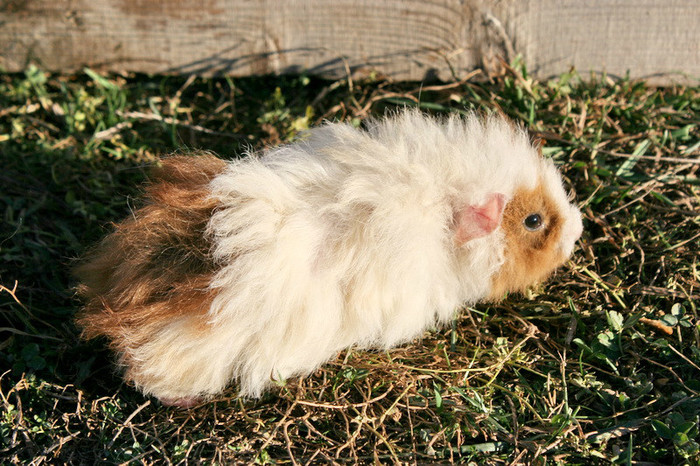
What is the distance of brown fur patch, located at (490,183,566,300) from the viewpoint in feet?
7.98

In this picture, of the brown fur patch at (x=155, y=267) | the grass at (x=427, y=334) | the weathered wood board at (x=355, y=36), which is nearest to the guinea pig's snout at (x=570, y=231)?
the grass at (x=427, y=334)

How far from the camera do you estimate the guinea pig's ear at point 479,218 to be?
228 centimetres

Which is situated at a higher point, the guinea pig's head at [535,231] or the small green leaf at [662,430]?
the guinea pig's head at [535,231]

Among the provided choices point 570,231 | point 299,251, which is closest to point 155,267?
point 299,251

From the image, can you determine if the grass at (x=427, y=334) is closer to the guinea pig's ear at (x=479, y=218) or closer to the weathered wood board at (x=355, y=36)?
the weathered wood board at (x=355, y=36)

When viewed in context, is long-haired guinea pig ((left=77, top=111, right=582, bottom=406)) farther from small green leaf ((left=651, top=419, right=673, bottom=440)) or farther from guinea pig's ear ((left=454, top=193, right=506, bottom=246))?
small green leaf ((left=651, top=419, right=673, bottom=440))

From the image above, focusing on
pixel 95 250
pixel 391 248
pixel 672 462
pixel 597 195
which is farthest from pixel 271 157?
pixel 672 462

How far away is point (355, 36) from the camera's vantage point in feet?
11.5

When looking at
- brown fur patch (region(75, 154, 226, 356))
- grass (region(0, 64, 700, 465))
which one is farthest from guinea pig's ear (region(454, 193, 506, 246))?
brown fur patch (region(75, 154, 226, 356))

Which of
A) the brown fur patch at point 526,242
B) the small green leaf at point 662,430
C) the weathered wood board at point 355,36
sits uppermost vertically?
the weathered wood board at point 355,36

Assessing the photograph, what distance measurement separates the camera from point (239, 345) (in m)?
2.27

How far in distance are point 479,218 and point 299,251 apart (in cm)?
70

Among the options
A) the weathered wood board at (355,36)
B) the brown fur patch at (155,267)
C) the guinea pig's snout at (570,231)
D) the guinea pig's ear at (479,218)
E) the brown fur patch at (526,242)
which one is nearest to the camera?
the brown fur patch at (155,267)

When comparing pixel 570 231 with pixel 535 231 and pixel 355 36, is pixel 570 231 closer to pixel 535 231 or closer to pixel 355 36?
pixel 535 231
